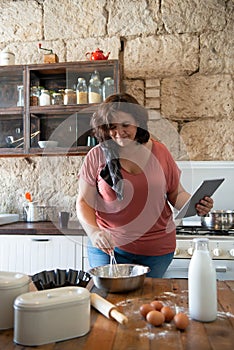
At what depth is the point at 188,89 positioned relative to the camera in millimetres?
2887

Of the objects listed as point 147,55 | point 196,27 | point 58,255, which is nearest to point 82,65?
point 147,55

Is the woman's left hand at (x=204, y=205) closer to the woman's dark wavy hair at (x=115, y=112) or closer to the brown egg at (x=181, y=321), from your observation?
the woman's dark wavy hair at (x=115, y=112)

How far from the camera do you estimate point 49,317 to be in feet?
2.75

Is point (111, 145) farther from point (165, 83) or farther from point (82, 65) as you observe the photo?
point (165, 83)

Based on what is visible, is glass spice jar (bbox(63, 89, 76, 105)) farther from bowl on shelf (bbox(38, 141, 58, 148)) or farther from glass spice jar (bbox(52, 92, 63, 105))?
bowl on shelf (bbox(38, 141, 58, 148))

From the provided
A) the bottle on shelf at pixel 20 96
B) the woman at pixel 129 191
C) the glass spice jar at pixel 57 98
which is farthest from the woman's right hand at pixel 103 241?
the bottle on shelf at pixel 20 96

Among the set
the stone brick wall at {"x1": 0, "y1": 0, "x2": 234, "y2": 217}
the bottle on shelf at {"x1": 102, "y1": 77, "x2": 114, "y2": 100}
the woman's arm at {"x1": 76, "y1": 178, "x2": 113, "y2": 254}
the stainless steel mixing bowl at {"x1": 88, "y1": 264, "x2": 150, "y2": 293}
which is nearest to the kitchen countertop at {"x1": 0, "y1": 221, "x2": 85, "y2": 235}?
the stone brick wall at {"x1": 0, "y1": 0, "x2": 234, "y2": 217}

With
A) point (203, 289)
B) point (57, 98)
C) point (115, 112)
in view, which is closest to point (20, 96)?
point (57, 98)

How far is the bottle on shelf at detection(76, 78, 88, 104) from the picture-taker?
2691 mm

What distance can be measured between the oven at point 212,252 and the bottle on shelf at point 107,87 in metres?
1.14

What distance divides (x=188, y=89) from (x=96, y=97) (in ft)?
2.48

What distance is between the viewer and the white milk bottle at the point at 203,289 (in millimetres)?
984

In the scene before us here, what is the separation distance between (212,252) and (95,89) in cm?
143

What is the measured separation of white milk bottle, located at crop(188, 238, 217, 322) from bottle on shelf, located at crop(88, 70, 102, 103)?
1863 mm
